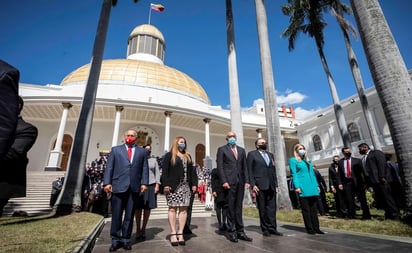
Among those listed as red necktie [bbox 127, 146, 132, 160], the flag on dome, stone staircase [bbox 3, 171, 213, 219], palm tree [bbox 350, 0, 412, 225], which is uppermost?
the flag on dome

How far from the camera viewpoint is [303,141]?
954 inches

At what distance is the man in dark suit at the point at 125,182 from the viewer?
3188 mm

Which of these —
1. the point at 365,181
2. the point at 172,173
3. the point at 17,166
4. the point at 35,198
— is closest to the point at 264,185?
the point at 172,173

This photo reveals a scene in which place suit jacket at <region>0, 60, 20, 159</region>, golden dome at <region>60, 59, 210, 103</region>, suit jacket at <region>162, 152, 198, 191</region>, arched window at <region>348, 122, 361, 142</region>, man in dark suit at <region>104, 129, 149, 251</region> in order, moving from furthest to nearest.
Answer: golden dome at <region>60, 59, 210, 103</region>
arched window at <region>348, 122, 361, 142</region>
suit jacket at <region>162, 152, 198, 191</region>
man in dark suit at <region>104, 129, 149, 251</region>
suit jacket at <region>0, 60, 20, 159</region>

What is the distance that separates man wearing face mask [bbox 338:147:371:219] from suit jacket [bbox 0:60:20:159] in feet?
22.9

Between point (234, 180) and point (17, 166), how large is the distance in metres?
3.02

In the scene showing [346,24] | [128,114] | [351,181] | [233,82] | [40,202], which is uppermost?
[346,24]

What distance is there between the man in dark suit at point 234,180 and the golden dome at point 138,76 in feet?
63.6

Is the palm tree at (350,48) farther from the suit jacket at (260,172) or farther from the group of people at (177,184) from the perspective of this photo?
the group of people at (177,184)

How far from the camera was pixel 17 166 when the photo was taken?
168cm

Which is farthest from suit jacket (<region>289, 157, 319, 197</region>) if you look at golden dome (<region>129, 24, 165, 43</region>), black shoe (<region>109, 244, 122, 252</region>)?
golden dome (<region>129, 24, 165, 43</region>)

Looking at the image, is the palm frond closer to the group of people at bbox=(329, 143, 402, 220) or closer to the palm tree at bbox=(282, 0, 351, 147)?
the palm tree at bbox=(282, 0, 351, 147)

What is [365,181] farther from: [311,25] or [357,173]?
[311,25]

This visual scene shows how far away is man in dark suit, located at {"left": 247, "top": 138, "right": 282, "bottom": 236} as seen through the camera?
4.04 m
